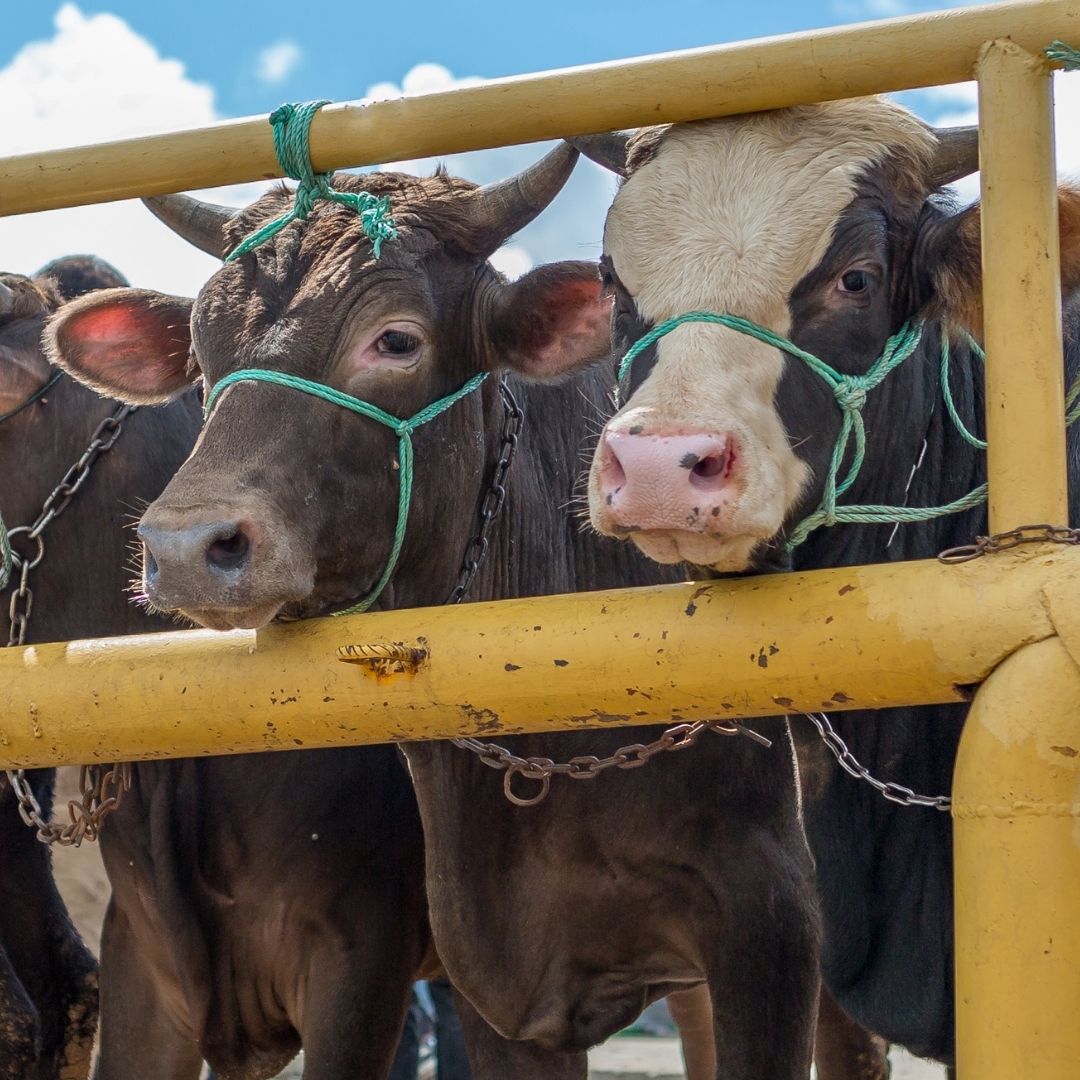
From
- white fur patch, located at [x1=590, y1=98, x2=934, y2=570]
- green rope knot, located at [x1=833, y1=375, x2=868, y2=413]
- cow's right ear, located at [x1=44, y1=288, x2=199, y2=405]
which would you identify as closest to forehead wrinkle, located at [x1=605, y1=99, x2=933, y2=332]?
white fur patch, located at [x1=590, y1=98, x2=934, y2=570]

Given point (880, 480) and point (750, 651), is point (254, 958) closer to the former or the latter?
point (880, 480)

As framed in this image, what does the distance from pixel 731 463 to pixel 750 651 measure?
1.62 ft

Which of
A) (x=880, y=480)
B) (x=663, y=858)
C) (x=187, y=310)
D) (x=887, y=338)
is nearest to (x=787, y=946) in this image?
(x=663, y=858)

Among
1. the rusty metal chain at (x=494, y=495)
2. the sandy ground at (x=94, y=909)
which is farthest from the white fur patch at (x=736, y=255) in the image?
the sandy ground at (x=94, y=909)

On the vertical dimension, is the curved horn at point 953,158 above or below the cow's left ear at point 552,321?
above

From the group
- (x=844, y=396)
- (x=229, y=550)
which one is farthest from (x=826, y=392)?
(x=229, y=550)

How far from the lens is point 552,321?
12.9 ft

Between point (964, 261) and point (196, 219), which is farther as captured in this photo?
point (196, 219)

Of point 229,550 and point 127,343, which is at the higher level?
point 127,343

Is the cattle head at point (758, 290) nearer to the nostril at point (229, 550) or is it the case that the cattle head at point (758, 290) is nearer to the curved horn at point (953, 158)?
the curved horn at point (953, 158)

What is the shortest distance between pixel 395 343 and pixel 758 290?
0.94 m

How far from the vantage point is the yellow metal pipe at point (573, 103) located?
2.54 metres

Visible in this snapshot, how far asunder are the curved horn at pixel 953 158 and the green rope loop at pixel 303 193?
117 cm

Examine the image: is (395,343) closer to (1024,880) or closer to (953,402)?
(953,402)
